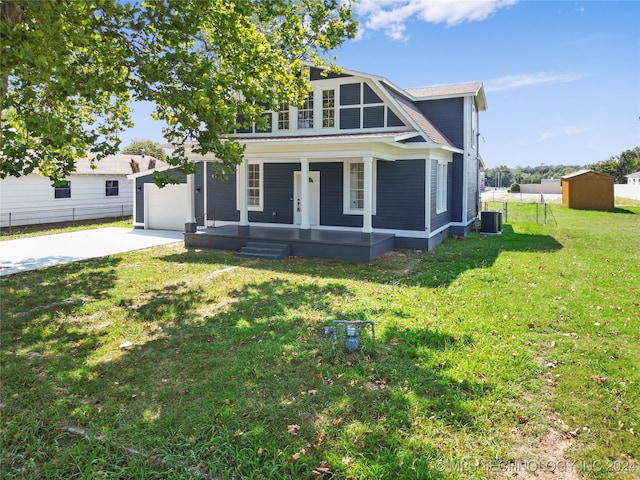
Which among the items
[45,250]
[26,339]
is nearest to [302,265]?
[26,339]

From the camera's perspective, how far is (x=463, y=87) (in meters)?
17.8

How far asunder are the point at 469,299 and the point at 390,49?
13.1 m

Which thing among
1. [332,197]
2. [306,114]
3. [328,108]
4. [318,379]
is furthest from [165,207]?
[318,379]

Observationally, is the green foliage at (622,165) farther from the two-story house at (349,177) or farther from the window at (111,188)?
the window at (111,188)

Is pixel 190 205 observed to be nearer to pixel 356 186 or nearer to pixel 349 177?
pixel 349 177

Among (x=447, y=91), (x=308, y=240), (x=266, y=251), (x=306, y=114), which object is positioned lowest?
(x=266, y=251)

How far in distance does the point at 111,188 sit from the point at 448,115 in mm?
20233

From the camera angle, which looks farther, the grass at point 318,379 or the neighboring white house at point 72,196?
the neighboring white house at point 72,196

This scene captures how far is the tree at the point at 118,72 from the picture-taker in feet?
20.5

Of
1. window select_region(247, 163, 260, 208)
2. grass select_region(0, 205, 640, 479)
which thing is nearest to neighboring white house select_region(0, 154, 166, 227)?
window select_region(247, 163, 260, 208)

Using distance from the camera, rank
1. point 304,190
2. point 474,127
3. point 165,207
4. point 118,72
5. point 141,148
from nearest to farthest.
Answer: point 118,72 < point 304,190 < point 474,127 < point 165,207 < point 141,148

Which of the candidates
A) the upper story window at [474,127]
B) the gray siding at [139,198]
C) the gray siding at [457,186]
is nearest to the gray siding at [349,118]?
the gray siding at [457,186]

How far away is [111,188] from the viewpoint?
2623cm

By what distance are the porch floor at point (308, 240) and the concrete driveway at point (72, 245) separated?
2529 millimetres
